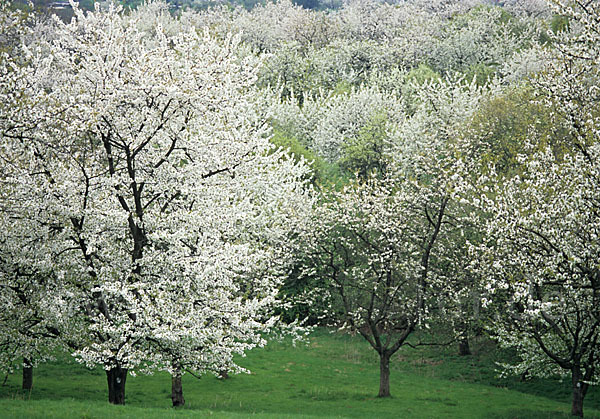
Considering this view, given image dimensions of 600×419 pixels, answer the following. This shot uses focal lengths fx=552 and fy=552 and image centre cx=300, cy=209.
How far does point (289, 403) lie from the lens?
2489 centimetres

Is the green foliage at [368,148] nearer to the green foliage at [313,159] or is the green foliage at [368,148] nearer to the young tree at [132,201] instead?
the green foliage at [313,159]

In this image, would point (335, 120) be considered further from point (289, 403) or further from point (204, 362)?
point (204, 362)

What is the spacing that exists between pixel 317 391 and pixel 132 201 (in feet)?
43.9

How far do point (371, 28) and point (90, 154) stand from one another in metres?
104

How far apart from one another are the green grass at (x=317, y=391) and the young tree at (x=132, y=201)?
250 centimetres

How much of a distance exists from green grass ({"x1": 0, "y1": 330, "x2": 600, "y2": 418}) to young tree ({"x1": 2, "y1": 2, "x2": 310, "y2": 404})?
250 centimetres

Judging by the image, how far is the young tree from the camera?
16734mm

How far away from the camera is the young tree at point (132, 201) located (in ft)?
54.9

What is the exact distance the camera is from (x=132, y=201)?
20078 millimetres

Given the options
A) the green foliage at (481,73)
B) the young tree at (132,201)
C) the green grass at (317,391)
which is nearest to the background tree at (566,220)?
the green grass at (317,391)

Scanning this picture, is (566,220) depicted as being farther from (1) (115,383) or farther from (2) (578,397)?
(1) (115,383)

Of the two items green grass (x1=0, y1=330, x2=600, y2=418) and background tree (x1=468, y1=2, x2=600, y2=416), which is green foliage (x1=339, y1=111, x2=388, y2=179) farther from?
background tree (x1=468, y1=2, x2=600, y2=416)

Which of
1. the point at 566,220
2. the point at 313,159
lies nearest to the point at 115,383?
the point at 566,220

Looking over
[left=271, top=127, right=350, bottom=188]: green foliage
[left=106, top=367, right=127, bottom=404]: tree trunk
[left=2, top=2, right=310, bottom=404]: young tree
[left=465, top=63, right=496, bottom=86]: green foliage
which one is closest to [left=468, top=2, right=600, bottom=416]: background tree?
[left=2, top=2, right=310, bottom=404]: young tree
